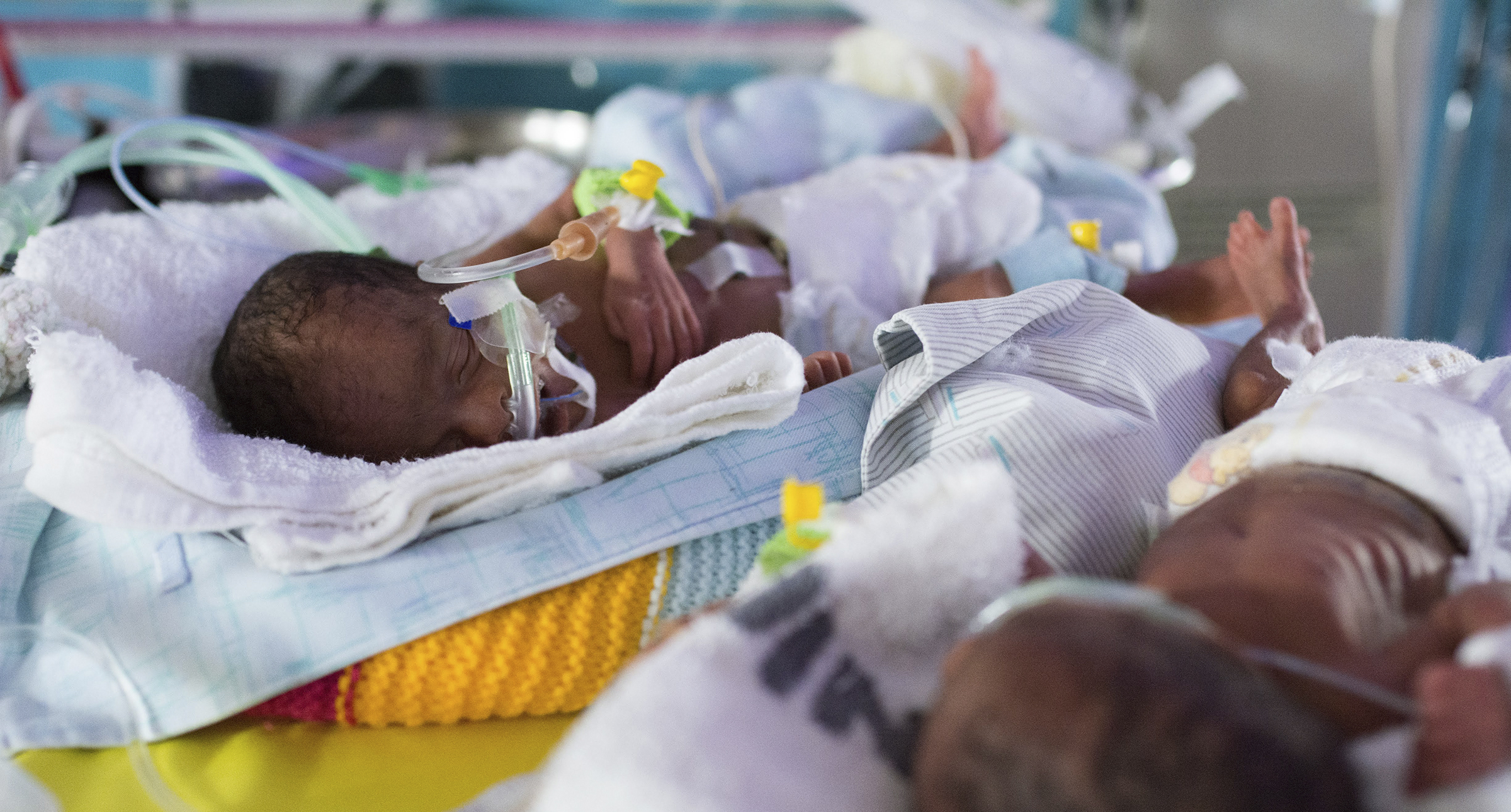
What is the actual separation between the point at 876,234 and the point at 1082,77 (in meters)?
0.73

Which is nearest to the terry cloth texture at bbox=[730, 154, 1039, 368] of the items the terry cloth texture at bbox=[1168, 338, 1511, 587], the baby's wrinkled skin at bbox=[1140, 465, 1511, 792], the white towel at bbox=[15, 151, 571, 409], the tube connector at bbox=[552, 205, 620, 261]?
the tube connector at bbox=[552, 205, 620, 261]

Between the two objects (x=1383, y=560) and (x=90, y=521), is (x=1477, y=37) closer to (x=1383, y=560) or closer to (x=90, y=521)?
(x=1383, y=560)

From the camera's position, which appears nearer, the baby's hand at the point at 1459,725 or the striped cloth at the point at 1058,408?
the baby's hand at the point at 1459,725

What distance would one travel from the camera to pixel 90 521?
90cm


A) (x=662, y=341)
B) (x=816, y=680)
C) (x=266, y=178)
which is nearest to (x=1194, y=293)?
(x=662, y=341)

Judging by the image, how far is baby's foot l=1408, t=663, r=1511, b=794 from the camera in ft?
1.57

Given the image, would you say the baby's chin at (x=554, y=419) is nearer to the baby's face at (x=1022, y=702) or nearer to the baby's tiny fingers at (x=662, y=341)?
the baby's tiny fingers at (x=662, y=341)

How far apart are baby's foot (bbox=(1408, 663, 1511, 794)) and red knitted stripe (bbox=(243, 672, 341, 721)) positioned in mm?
748

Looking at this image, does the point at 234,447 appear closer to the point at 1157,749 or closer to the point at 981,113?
the point at 1157,749

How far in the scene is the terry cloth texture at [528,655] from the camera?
841 mm

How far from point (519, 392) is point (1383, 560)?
0.74 meters

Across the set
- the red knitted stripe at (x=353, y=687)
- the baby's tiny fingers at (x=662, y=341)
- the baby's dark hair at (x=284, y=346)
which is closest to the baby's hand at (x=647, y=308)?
the baby's tiny fingers at (x=662, y=341)

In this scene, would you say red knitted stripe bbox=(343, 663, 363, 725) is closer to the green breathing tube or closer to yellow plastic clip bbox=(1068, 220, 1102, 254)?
the green breathing tube

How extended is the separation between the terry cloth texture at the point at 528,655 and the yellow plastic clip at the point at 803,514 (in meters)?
0.19
